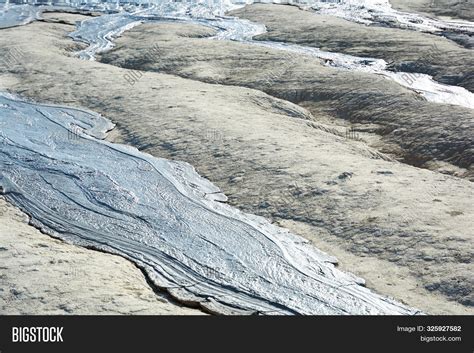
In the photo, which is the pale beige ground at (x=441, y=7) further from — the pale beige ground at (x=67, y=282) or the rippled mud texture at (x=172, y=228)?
the pale beige ground at (x=67, y=282)

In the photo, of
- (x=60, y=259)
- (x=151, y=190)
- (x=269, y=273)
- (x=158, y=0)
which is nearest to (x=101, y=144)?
(x=151, y=190)

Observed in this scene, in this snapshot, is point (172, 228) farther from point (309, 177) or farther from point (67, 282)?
point (309, 177)

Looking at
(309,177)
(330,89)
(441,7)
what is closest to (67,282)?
(309,177)

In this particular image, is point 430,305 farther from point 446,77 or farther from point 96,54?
point 96,54

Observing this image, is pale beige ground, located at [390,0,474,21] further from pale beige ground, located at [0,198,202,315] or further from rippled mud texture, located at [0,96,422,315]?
pale beige ground, located at [0,198,202,315]

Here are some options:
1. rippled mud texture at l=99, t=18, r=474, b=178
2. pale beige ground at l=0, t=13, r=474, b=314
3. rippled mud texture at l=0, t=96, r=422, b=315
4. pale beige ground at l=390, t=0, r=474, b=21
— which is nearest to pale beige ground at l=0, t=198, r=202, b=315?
rippled mud texture at l=0, t=96, r=422, b=315
